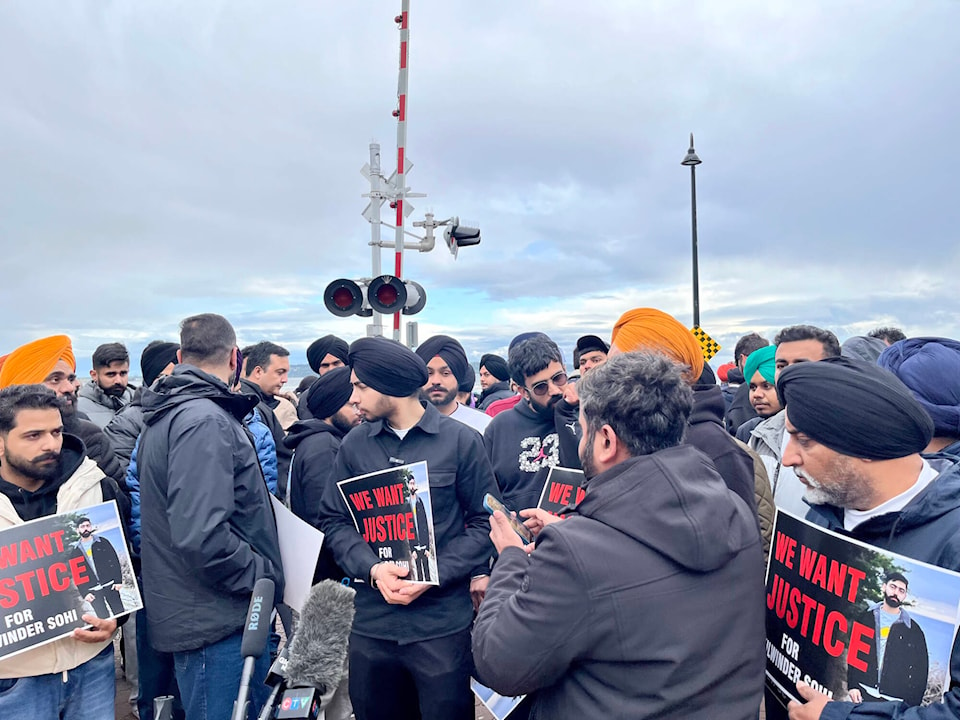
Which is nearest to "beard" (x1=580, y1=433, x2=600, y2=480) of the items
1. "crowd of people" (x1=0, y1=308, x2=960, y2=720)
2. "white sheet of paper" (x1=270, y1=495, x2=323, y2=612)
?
"crowd of people" (x1=0, y1=308, x2=960, y2=720)

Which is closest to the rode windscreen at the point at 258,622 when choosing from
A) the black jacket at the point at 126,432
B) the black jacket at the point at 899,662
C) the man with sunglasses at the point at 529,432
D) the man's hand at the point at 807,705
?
the man's hand at the point at 807,705

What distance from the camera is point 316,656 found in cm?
168

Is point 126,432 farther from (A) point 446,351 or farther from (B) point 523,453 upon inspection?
(B) point 523,453

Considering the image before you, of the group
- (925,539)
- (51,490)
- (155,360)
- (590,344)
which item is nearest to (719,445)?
(925,539)

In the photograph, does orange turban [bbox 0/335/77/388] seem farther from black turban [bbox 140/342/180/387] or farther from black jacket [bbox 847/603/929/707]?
black jacket [bbox 847/603/929/707]

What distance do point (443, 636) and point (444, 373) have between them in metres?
2.34

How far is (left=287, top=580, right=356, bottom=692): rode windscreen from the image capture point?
166cm

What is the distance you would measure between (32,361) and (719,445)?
3.73 metres

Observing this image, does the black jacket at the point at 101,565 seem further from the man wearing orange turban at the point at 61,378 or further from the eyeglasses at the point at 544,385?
the eyeglasses at the point at 544,385

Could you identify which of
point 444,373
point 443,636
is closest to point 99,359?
point 444,373

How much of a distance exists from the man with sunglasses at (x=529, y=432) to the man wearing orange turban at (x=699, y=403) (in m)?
0.91

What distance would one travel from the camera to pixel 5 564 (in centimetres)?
246

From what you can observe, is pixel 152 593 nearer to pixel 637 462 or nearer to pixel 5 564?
pixel 5 564

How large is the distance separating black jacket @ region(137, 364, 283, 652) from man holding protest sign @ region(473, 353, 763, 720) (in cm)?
141
